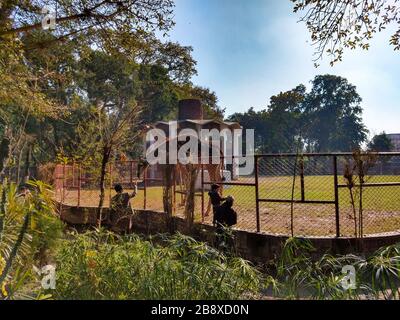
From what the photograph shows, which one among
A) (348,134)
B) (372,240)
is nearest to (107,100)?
(372,240)

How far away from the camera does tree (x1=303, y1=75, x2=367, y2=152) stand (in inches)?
2731

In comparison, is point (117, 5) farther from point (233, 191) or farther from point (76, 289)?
point (233, 191)

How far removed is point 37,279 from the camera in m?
4.88

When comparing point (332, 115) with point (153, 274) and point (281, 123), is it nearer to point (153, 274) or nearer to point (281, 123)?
point (281, 123)

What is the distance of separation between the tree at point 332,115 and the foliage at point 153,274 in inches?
2578

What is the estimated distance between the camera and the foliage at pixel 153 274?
4195mm

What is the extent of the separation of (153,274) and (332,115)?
74.3 metres

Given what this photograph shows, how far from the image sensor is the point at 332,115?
73000 mm

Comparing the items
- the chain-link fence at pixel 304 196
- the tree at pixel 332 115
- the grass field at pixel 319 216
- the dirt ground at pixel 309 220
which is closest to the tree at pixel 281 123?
the tree at pixel 332 115

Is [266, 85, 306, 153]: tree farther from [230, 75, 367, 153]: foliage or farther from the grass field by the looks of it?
the grass field

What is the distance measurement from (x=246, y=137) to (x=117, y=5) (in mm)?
46630

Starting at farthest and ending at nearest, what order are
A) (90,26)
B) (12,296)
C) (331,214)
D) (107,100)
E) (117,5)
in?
(107,100) → (331,214) → (90,26) → (117,5) → (12,296)

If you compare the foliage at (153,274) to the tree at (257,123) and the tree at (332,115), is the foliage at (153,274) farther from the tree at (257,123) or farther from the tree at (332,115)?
the tree at (332,115)

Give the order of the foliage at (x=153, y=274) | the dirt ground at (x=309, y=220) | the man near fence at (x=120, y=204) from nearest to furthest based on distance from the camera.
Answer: the foliage at (x=153, y=274)
the dirt ground at (x=309, y=220)
the man near fence at (x=120, y=204)
